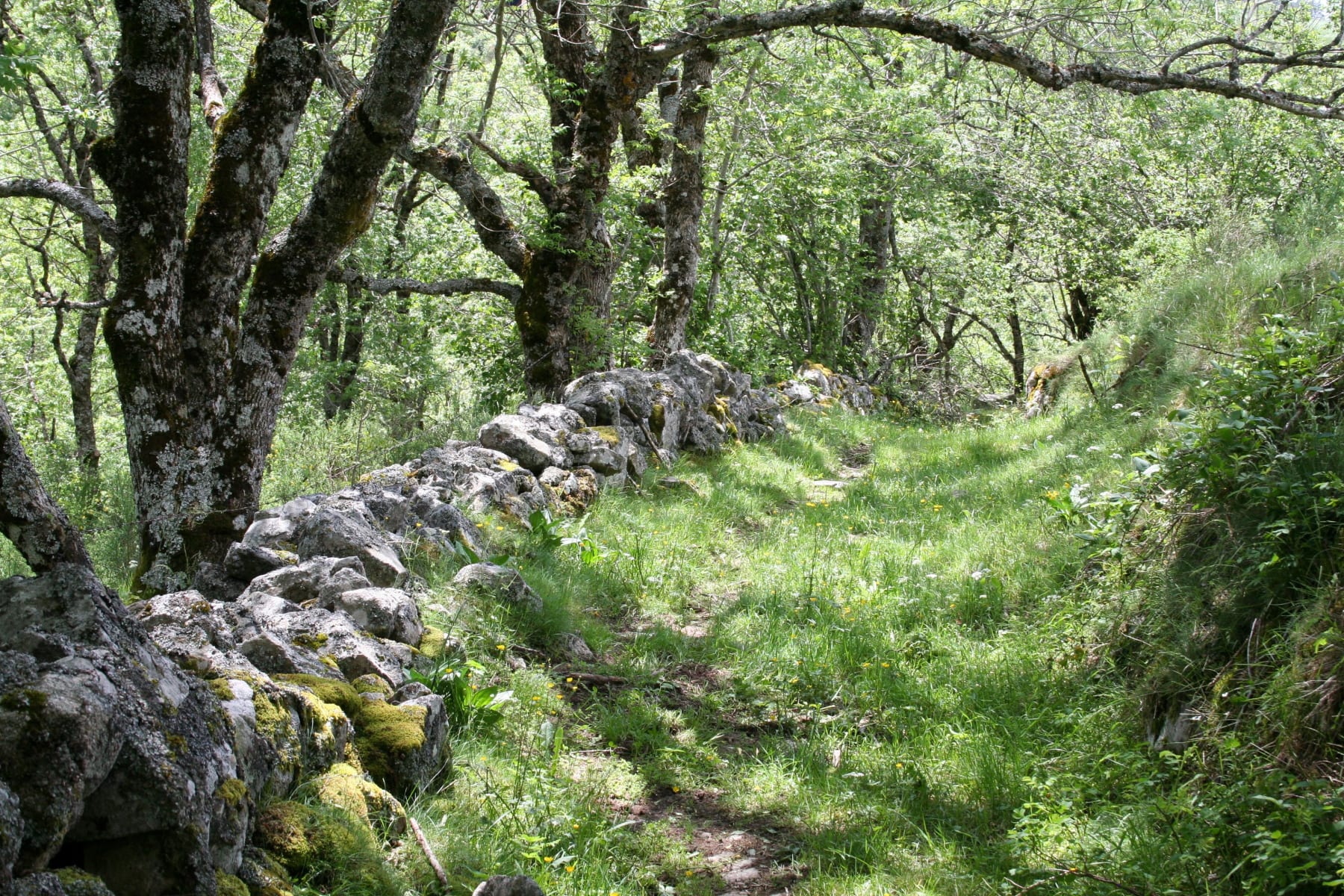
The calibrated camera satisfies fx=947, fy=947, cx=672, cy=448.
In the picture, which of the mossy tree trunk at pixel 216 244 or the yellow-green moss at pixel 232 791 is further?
the mossy tree trunk at pixel 216 244

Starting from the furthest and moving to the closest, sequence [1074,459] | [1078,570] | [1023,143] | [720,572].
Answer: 1. [1023,143]
2. [1074,459]
3. [720,572]
4. [1078,570]

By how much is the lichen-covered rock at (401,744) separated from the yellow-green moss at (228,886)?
0.95 m

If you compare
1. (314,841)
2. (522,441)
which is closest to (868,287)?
(522,441)

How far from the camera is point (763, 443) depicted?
36.2 feet

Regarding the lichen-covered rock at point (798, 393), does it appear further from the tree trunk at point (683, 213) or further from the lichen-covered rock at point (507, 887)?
the lichen-covered rock at point (507, 887)

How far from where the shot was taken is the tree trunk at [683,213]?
11172 mm

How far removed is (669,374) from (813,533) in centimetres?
359

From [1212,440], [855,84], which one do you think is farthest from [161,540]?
[855,84]

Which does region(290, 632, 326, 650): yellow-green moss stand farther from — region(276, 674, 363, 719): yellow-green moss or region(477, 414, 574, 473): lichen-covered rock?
region(477, 414, 574, 473): lichen-covered rock

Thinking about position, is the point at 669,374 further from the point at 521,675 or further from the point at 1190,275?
the point at 521,675

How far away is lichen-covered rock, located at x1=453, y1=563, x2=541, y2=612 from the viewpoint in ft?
16.2

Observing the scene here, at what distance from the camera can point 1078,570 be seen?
491 centimetres

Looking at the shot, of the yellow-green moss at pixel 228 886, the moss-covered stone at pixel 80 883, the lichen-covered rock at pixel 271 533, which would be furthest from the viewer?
the lichen-covered rock at pixel 271 533

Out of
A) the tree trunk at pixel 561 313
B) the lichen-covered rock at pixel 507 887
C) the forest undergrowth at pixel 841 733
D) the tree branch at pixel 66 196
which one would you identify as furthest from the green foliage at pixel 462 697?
the tree trunk at pixel 561 313
